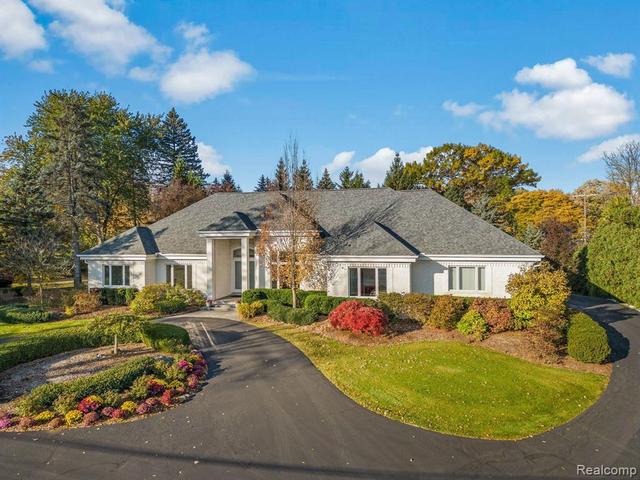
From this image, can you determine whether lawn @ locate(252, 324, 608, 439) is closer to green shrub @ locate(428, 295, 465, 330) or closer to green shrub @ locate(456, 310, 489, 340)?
green shrub @ locate(456, 310, 489, 340)

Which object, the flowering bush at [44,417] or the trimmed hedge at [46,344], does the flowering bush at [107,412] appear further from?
the trimmed hedge at [46,344]

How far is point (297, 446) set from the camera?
358 inches

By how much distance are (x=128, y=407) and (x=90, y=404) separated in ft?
3.55

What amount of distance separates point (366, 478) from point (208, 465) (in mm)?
3484

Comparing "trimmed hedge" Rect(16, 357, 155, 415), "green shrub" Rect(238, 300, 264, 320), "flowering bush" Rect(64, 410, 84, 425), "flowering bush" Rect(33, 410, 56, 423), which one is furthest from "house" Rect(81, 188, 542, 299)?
"flowering bush" Rect(33, 410, 56, 423)

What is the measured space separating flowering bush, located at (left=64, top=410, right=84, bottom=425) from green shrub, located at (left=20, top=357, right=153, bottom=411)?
597 mm

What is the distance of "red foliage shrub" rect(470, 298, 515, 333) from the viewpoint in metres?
17.9

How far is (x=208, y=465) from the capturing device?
328 inches

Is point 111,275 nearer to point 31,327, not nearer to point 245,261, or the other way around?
point 31,327

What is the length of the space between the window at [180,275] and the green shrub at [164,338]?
1150 centimetres

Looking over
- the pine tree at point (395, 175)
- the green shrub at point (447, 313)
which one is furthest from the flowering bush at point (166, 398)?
the pine tree at point (395, 175)

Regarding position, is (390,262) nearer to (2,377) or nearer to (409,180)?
(2,377)

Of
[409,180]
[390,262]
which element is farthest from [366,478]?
[409,180]

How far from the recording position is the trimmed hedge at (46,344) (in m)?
14.6
